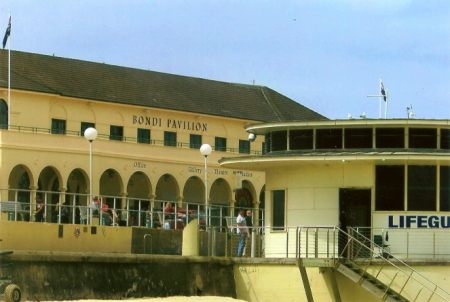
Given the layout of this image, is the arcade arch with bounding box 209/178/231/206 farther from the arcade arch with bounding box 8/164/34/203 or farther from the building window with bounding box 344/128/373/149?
the building window with bounding box 344/128/373/149

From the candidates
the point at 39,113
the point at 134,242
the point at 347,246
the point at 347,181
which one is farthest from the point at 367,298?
the point at 39,113

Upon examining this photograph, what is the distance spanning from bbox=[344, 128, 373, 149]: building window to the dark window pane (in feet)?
6.20

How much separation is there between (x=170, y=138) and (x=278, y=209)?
38.6m

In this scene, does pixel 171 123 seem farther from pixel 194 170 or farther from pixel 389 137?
pixel 389 137

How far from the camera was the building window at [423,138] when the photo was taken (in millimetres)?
31734

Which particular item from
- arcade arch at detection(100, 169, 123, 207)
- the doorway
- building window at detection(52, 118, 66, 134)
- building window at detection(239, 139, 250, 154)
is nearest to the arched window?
building window at detection(52, 118, 66, 134)

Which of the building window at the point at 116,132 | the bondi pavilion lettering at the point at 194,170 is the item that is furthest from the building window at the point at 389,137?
the building window at the point at 116,132

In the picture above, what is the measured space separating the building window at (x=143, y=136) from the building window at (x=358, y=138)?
38545 mm

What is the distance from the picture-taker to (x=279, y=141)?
109ft

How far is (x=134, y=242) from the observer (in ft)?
105

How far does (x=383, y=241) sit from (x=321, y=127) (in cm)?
356

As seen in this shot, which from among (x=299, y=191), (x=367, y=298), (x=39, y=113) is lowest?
(x=367, y=298)

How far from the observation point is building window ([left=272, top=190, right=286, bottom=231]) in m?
33.3

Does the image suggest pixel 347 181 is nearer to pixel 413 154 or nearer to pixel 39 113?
pixel 413 154
